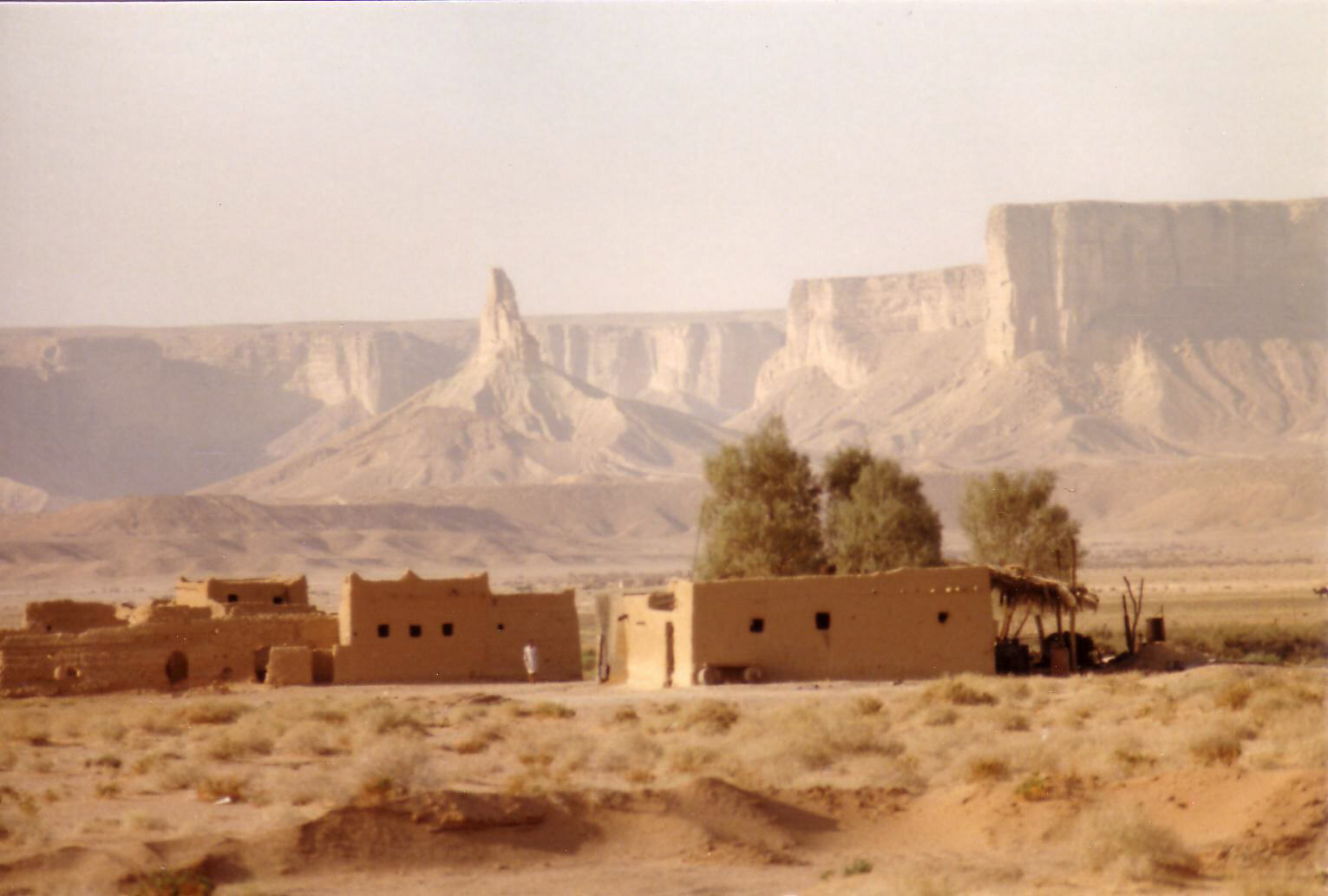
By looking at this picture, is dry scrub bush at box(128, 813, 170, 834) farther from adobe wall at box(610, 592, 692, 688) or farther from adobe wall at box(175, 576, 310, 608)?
adobe wall at box(175, 576, 310, 608)

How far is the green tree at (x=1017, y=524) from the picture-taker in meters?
49.4

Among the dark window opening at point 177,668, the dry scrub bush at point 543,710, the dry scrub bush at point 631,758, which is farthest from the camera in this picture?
the dark window opening at point 177,668

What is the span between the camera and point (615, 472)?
14562 centimetres

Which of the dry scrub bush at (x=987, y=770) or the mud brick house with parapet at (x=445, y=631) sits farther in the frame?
the mud brick house with parapet at (x=445, y=631)

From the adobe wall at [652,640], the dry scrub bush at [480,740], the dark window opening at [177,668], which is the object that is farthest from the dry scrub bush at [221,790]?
the dark window opening at [177,668]

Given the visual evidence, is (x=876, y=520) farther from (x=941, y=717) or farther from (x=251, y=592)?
(x=941, y=717)

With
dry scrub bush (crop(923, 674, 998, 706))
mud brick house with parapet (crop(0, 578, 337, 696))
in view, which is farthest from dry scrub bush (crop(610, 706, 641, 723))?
mud brick house with parapet (crop(0, 578, 337, 696))

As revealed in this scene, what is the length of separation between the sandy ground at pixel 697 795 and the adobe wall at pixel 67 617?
9.84m

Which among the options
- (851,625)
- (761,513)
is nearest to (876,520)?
(761,513)

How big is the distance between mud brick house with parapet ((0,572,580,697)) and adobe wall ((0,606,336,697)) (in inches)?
0.6

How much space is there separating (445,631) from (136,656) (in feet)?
18.5

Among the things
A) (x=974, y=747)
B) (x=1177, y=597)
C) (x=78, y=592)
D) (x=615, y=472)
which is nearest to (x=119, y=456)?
(x=615, y=472)

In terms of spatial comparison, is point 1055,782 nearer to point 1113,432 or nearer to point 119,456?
point 1113,432

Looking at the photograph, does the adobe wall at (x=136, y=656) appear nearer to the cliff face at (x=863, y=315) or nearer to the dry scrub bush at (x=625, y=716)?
the dry scrub bush at (x=625, y=716)
